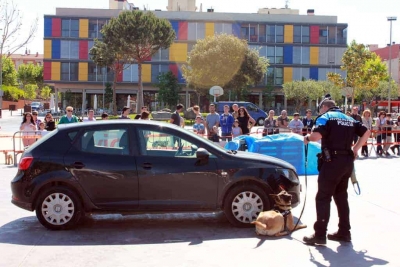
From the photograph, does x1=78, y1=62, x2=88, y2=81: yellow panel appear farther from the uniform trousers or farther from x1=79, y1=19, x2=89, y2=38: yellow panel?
the uniform trousers

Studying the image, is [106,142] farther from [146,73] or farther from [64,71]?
[64,71]

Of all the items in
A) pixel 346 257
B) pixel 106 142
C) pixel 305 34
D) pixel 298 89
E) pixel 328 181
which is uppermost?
pixel 305 34

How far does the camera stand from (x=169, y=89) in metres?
64.2

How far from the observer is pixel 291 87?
61250 millimetres

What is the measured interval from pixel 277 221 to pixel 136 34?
44.1 m

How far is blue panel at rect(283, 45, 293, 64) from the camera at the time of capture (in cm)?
6850

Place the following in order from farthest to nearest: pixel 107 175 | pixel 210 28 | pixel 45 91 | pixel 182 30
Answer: pixel 45 91, pixel 210 28, pixel 182 30, pixel 107 175

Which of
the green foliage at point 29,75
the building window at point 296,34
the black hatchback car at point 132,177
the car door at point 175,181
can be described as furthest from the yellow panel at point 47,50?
the car door at point 175,181

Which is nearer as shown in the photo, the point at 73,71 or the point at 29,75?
the point at 73,71

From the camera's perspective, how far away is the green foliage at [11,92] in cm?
6980

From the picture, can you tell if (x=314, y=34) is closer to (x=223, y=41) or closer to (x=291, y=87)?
(x=291, y=87)

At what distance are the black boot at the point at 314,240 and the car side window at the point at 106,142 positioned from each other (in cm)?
270

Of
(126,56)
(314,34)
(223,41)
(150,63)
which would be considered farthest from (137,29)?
(314,34)

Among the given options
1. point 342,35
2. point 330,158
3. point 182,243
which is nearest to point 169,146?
point 182,243
